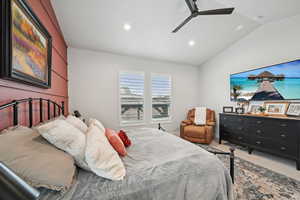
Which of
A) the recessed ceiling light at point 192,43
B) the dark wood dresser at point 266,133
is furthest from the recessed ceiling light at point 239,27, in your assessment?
the dark wood dresser at point 266,133

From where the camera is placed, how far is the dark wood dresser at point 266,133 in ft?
7.98

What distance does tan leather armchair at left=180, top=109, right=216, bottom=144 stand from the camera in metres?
3.63

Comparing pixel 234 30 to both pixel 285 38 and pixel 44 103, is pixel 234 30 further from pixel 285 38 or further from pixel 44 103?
pixel 44 103

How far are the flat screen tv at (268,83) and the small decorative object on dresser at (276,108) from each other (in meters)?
0.13

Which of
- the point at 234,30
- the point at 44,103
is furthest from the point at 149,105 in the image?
the point at 234,30

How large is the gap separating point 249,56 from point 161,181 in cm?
404

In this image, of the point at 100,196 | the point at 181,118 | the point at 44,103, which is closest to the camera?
the point at 100,196

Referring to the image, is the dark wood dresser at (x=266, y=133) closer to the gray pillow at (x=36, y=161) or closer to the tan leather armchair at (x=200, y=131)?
the tan leather armchair at (x=200, y=131)

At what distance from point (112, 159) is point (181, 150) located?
84cm

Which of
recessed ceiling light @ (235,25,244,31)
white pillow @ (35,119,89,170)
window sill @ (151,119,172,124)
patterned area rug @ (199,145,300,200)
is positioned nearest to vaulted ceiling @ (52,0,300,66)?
recessed ceiling light @ (235,25,244,31)

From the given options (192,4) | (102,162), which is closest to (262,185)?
(102,162)

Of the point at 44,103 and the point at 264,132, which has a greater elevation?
the point at 44,103

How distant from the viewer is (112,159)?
1.10m

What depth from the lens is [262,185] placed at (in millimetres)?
1920
